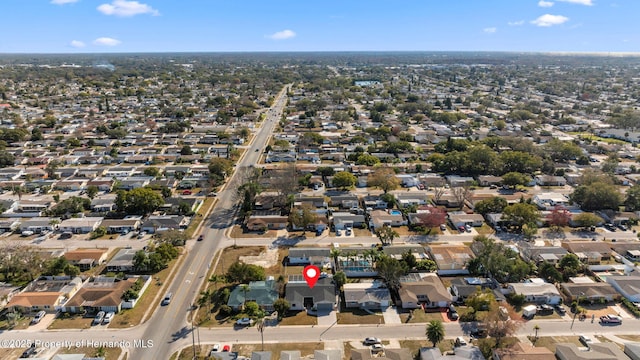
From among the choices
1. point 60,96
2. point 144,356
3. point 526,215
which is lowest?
point 144,356

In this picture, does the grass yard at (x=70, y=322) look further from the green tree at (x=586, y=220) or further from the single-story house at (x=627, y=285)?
the green tree at (x=586, y=220)

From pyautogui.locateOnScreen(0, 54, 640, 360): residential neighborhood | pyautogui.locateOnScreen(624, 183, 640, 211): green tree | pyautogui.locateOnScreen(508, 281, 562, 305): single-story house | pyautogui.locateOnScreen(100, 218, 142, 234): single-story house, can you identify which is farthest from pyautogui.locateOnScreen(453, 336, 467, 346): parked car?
pyautogui.locateOnScreen(624, 183, 640, 211): green tree

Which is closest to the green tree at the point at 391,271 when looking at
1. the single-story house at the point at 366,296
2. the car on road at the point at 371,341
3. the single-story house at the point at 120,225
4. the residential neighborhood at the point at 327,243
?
the residential neighborhood at the point at 327,243

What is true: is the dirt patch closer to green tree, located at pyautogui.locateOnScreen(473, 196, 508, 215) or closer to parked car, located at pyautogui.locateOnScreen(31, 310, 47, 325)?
parked car, located at pyautogui.locateOnScreen(31, 310, 47, 325)

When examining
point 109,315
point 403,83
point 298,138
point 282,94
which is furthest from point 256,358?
point 403,83

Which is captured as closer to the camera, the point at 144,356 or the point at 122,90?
the point at 144,356

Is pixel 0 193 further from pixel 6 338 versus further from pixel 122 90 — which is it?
pixel 122 90

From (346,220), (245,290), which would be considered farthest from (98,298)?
(346,220)
